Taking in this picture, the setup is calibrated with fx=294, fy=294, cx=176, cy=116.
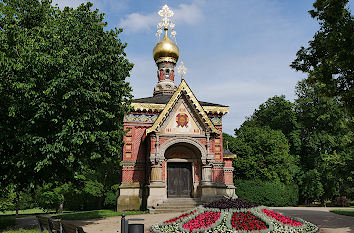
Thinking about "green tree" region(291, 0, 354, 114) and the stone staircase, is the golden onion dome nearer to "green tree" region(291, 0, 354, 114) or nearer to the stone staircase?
the stone staircase

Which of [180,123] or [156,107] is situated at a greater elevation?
[156,107]

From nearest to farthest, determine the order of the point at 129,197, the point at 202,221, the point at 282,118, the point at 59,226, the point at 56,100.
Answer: the point at 59,226 → the point at 202,221 → the point at 56,100 → the point at 129,197 → the point at 282,118

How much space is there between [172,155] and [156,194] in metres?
3.72

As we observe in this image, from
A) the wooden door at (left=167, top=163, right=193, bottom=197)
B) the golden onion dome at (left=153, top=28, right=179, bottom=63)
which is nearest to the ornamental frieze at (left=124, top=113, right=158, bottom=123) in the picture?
the wooden door at (left=167, top=163, right=193, bottom=197)

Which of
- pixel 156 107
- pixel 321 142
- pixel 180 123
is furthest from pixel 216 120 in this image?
pixel 321 142

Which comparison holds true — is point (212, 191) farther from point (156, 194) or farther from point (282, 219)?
point (282, 219)

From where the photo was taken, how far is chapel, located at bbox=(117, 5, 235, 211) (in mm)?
20891

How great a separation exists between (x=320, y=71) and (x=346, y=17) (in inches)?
91.6

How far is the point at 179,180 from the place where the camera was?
22.3 metres

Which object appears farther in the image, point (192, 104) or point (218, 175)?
point (192, 104)

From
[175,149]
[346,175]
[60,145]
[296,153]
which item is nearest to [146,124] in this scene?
[175,149]

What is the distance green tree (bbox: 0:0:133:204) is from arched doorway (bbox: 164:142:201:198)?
9.04 meters

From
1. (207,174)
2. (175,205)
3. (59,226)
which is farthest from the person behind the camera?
(207,174)

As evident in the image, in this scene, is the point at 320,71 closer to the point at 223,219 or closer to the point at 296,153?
the point at 223,219
